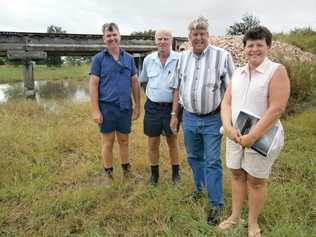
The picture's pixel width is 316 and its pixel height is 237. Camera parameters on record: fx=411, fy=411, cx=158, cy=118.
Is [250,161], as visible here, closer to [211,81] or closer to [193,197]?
[211,81]

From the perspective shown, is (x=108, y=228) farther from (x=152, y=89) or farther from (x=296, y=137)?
(x=296, y=137)

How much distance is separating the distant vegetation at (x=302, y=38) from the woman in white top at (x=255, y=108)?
12.9 meters

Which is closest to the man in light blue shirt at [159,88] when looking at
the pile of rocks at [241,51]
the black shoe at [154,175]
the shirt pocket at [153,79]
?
the shirt pocket at [153,79]

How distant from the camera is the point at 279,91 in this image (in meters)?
2.93

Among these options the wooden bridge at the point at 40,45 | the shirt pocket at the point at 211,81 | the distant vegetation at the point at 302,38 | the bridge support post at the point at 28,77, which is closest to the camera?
the shirt pocket at the point at 211,81

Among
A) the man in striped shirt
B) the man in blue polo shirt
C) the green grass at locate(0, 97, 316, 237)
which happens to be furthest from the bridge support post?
the man in striped shirt

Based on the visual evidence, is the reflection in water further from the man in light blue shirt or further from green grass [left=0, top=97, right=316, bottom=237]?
the man in light blue shirt

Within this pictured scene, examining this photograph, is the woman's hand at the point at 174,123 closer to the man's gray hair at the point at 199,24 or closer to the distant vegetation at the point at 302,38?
the man's gray hair at the point at 199,24

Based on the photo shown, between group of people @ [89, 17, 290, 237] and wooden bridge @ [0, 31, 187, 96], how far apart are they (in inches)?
355

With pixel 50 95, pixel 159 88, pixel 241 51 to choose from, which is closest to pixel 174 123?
pixel 159 88

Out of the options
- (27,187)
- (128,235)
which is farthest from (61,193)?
(128,235)

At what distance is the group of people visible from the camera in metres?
3.05

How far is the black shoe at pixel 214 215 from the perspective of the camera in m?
3.66

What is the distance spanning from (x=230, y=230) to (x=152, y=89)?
172 cm
